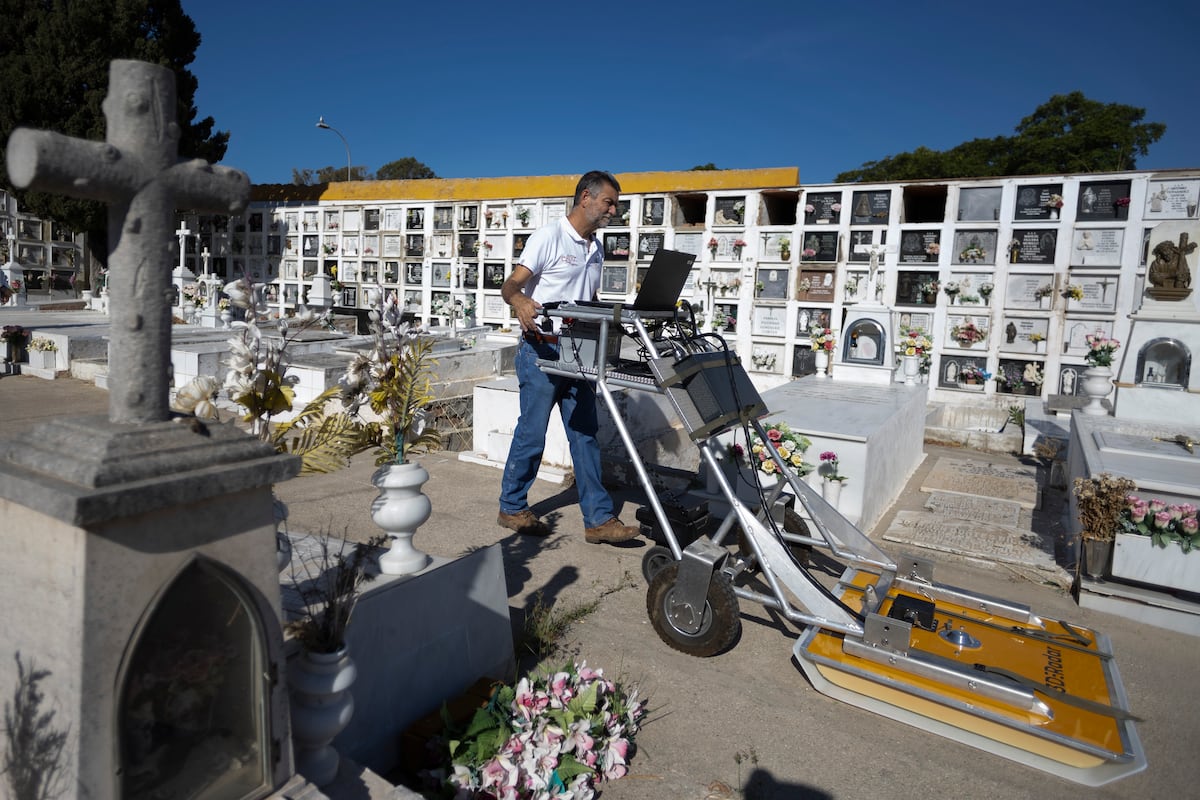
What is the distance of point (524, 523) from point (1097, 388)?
5.27 meters

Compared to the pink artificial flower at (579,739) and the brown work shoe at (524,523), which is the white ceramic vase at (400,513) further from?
the brown work shoe at (524,523)

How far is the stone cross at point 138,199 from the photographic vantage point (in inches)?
46.8

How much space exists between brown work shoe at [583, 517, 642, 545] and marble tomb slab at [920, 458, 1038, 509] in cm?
301

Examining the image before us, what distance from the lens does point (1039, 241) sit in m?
9.95

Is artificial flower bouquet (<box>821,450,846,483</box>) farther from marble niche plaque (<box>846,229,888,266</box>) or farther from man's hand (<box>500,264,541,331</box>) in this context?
marble niche plaque (<box>846,229,888,266</box>)

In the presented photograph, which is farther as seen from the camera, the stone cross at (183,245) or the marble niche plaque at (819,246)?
the stone cross at (183,245)

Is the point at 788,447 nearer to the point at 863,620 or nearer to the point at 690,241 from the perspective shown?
the point at 863,620

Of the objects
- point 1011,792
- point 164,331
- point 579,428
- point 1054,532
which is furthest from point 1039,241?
point 164,331

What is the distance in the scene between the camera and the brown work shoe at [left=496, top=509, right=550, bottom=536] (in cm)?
378

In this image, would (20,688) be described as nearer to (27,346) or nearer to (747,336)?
(27,346)

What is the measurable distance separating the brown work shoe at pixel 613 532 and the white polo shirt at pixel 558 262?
113 cm

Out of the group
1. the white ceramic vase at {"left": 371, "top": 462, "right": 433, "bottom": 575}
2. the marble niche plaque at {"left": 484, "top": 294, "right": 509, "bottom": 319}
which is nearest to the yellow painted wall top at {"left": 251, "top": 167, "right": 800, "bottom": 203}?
the marble niche plaque at {"left": 484, "top": 294, "right": 509, "bottom": 319}

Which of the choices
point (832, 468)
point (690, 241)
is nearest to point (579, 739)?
point (832, 468)

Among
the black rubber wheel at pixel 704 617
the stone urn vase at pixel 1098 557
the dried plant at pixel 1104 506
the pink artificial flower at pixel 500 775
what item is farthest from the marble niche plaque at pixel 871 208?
the pink artificial flower at pixel 500 775
